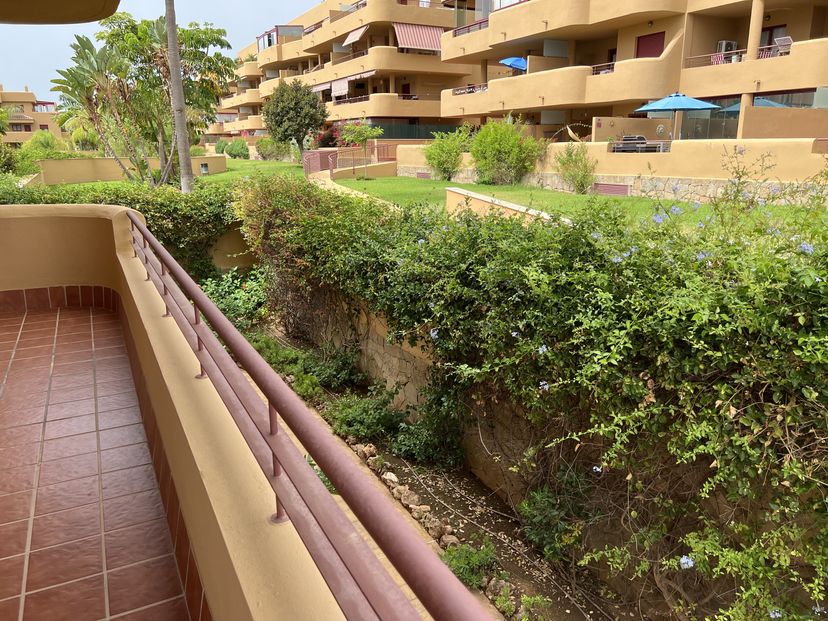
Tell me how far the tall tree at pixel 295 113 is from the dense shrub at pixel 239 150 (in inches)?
604

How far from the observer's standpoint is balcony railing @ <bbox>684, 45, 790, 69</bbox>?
18.5m

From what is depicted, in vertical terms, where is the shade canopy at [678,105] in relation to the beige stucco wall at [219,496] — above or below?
above

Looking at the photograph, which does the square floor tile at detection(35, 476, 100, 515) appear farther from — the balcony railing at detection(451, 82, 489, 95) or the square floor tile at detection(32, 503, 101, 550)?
the balcony railing at detection(451, 82, 489, 95)

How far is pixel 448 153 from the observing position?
2572cm

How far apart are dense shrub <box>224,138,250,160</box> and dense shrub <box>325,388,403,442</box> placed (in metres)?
51.2

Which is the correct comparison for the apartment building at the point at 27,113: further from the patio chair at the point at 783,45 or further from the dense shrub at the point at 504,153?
the patio chair at the point at 783,45

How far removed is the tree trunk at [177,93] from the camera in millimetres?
15633

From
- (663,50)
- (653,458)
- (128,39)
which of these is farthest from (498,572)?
(128,39)

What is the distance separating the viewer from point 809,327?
11.1 ft

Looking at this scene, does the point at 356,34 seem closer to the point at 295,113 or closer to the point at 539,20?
the point at 295,113

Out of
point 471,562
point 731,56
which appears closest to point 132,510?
point 471,562

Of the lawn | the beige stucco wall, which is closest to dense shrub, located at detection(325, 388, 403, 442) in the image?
Answer: the beige stucco wall

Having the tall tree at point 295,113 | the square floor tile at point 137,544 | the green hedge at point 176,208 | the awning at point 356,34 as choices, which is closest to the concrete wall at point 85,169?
the tall tree at point 295,113

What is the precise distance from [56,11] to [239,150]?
2143 inches
